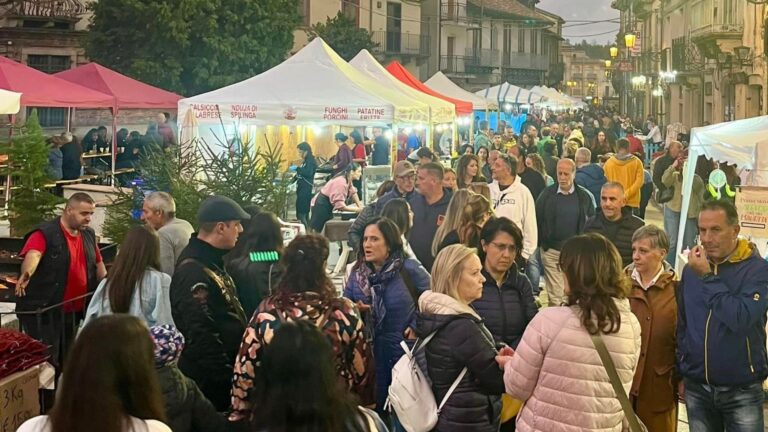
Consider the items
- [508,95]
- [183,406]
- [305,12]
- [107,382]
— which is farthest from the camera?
[305,12]

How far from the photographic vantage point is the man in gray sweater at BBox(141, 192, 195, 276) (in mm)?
6629

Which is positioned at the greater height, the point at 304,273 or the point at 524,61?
the point at 524,61

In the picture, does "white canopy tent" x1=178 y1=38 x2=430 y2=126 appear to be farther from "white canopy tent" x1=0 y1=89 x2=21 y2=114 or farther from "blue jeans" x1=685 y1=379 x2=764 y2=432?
"blue jeans" x1=685 y1=379 x2=764 y2=432

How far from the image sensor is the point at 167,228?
6719 mm

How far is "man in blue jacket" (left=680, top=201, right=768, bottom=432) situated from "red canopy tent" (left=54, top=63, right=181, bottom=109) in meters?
15.8

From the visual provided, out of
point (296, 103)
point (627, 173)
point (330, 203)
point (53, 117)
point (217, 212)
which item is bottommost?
point (330, 203)

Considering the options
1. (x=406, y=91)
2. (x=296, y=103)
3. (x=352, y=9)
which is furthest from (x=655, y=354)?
(x=352, y=9)

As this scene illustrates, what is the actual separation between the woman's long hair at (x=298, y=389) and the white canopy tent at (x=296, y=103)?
465 inches

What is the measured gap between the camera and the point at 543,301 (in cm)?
1062

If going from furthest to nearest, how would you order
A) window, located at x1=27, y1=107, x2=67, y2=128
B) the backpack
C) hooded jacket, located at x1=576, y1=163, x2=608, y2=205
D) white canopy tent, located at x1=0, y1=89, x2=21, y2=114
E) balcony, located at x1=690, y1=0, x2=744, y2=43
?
window, located at x1=27, y1=107, x2=67, y2=128 < balcony, located at x1=690, y1=0, x2=744, y2=43 < white canopy tent, located at x1=0, y1=89, x2=21, y2=114 < hooded jacket, located at x1=576, y1=163, x2=608, y2=205 < the backpack

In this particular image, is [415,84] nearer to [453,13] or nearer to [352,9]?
[352,9]

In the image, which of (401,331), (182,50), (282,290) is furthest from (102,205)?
(182,50)

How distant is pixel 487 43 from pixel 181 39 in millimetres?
39983

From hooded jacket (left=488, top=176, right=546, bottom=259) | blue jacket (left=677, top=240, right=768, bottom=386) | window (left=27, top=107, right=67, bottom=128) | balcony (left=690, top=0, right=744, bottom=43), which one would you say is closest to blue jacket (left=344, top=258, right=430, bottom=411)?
blue jacket (left=677, top=240, right=768, bottom=386)
